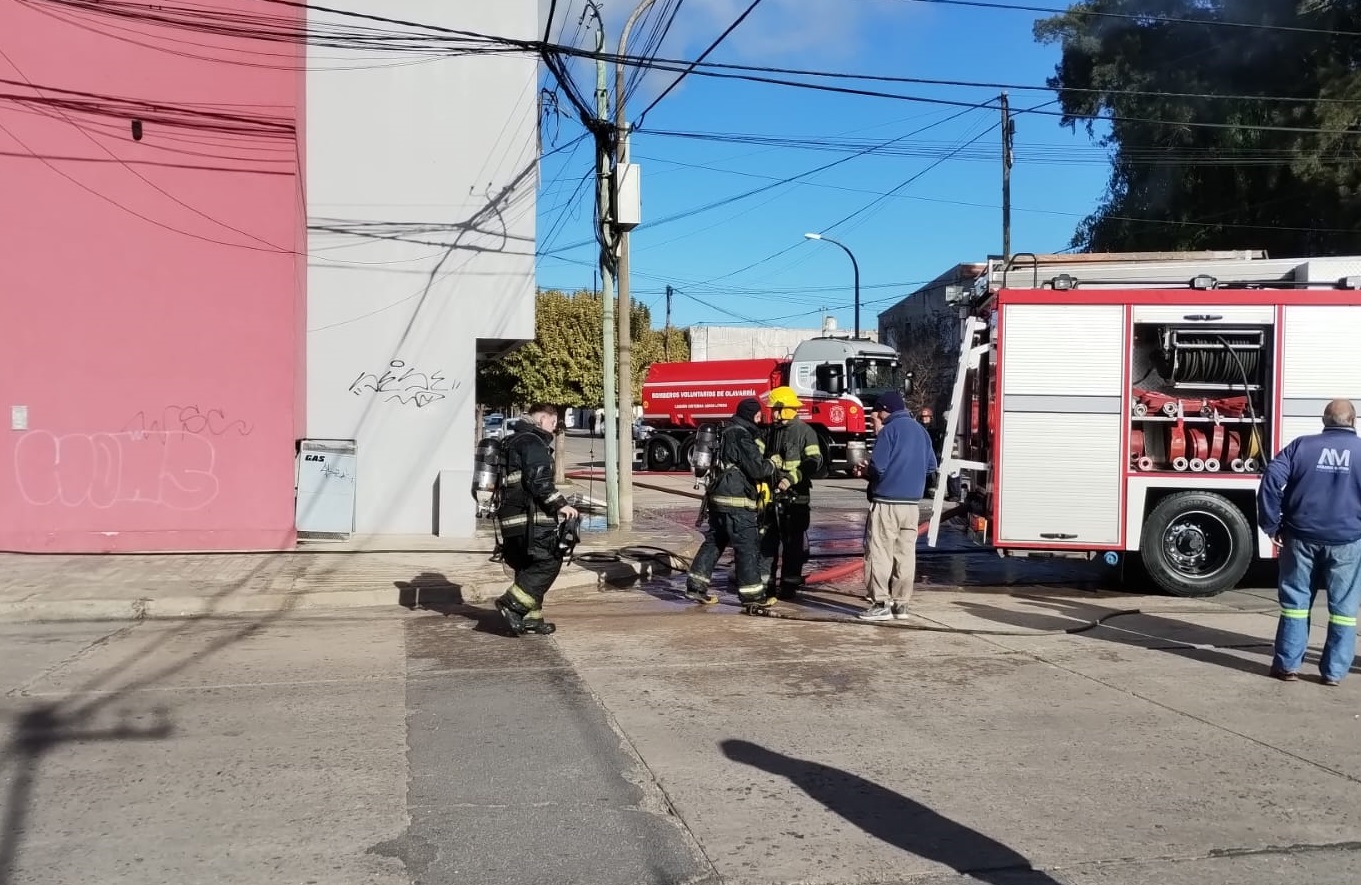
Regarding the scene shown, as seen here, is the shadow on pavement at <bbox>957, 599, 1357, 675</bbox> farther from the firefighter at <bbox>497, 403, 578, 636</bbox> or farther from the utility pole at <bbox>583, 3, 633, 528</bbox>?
the utility pole at <bbox>583, 3, 633, 528</bbox>

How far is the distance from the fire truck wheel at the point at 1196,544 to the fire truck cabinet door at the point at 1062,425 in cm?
42

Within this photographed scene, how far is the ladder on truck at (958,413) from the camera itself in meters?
10.4

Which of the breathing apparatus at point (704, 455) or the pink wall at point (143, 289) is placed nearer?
the breathing apparatus at point (704, 455)

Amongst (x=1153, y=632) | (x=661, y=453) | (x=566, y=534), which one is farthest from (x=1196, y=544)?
(x=661, y=453)

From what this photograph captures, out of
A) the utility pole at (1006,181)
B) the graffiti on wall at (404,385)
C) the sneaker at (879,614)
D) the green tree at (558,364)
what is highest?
the utility pole at (1006,181)

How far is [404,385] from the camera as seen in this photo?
14953mm

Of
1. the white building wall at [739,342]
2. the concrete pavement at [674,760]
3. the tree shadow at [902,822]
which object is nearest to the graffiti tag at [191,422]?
the concrete pavement at [674,760]

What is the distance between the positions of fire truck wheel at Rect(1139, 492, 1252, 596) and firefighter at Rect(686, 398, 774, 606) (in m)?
3.59

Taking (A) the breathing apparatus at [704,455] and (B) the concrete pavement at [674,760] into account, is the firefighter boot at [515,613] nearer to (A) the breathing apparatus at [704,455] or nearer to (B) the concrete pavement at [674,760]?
(B) the concrete pavement at [674,760]

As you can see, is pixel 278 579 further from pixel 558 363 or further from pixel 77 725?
pixel 558 363

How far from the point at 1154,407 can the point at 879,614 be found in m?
3.41

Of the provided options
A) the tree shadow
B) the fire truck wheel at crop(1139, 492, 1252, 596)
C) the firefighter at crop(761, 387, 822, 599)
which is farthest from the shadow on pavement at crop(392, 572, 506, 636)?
the fire truck wheel at crop(1139, 492, 1252, 596)

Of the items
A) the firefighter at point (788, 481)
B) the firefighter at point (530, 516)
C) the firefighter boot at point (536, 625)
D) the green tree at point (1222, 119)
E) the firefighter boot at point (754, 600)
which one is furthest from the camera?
the green tree at point (1222, 119)

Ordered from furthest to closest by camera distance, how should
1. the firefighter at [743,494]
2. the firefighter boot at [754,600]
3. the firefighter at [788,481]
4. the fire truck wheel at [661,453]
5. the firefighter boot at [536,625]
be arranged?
the fire truck wheel at [661,453]
the firefighter at [788,481]
the firefighter boot at [754,600]
the firefighter at [743,494]
the firefighter boot at [536,625]
